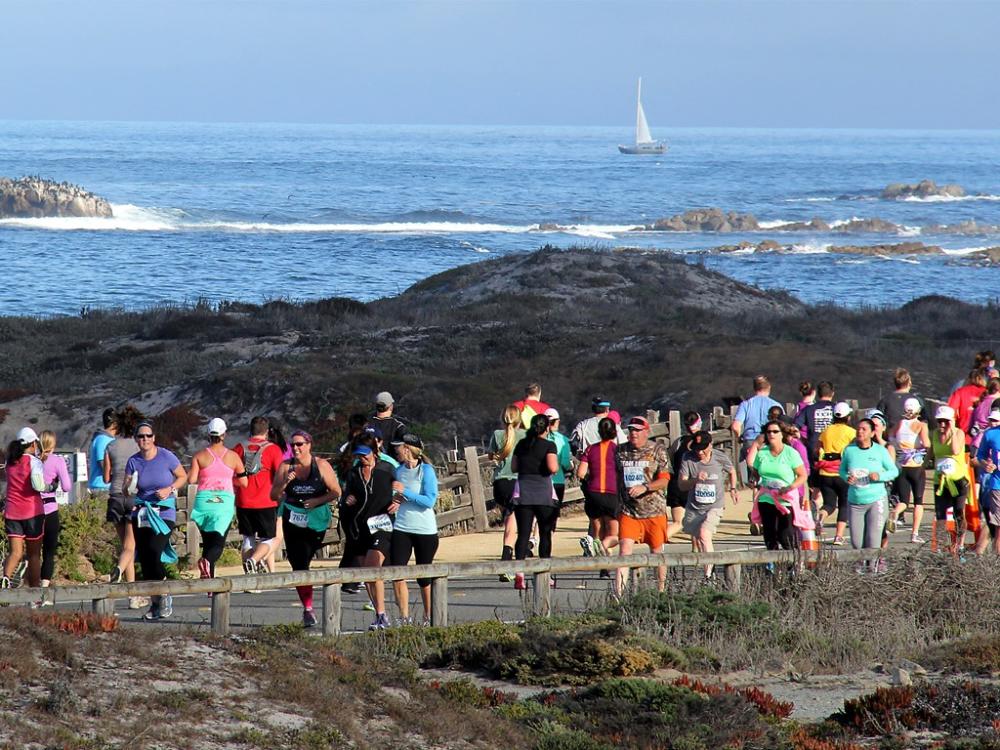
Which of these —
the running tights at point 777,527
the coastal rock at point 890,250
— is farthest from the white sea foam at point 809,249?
the running tights at point 777,527

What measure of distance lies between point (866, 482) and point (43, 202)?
93.5 meters

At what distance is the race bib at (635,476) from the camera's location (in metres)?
12.3

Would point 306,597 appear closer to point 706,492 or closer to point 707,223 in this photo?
point 706,492

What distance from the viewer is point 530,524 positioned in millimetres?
12758

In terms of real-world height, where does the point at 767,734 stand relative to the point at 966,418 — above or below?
below

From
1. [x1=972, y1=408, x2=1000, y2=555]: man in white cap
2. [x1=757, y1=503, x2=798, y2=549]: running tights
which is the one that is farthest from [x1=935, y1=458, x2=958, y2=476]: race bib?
[x1=757, y1=503, x2=798, y2=549]: running tights

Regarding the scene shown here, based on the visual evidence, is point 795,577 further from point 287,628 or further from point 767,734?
point 287,628

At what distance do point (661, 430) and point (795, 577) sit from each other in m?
7.92

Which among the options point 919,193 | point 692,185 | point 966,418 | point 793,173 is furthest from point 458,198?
point 966,418

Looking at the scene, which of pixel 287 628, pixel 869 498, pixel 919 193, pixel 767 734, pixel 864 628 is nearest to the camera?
pixel 767 734

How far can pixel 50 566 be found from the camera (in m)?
12.1

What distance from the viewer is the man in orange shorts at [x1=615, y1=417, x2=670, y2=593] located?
40.5ft

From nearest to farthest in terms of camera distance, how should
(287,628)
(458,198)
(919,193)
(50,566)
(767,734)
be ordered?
(767,734) → (287,628) → (50,566) → (458,198) → (919,193)

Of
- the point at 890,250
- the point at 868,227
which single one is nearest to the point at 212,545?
the point at 890,250
